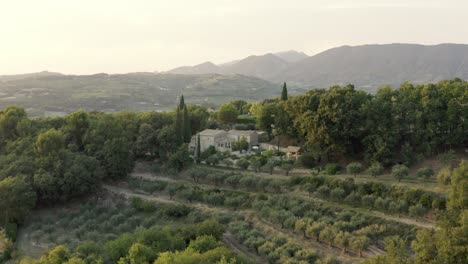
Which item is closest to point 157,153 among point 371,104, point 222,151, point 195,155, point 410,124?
point 195,155

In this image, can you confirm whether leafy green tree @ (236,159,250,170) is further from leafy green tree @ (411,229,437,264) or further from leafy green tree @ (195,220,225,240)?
leafy green tree @ (411,229,437,264)

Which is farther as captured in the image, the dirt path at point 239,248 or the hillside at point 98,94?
the hillside at point 98,94

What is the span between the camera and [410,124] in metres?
38.4

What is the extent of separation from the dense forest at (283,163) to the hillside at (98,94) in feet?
250

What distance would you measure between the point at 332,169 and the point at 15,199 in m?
28.1

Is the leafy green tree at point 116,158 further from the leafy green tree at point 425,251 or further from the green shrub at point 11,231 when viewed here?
the leafy green tree at point 425,251

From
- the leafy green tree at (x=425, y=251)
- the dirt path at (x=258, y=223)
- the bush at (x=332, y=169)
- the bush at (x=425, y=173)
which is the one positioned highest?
the bush at (x=425, y=173)

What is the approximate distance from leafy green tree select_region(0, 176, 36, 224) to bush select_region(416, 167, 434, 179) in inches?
1313

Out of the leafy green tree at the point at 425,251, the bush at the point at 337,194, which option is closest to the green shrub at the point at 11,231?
the bush at the point at 337,194

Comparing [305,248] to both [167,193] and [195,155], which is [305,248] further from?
[195,155]

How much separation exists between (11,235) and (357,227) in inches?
1061

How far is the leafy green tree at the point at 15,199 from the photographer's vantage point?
34.1 metres

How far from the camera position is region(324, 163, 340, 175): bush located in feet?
126

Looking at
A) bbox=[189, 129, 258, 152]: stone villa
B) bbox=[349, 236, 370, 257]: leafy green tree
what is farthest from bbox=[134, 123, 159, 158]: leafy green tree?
bbox=[349, 236, 370, 257]: leafy green tree
